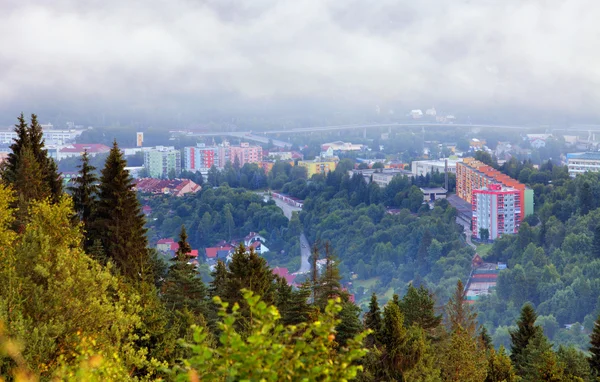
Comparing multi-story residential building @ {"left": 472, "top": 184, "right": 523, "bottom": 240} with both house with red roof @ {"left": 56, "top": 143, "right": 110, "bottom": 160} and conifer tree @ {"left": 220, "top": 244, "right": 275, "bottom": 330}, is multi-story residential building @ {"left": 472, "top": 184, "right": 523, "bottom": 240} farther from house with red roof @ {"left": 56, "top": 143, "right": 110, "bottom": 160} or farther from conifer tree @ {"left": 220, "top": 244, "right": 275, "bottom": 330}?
conifer tree @ {"left": 220, "top": 244, "right": 275, "bottom": 330}

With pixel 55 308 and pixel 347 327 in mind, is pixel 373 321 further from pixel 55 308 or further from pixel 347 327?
pixel 55 308

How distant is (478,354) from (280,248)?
50.4 m

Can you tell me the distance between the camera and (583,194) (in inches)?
2083

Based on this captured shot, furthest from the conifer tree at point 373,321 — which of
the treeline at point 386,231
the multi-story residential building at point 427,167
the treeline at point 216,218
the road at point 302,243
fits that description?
the multi-story residential building at point 427,167

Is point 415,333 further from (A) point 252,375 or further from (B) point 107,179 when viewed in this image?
(A) point 252,375

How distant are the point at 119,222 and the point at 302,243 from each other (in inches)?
1952

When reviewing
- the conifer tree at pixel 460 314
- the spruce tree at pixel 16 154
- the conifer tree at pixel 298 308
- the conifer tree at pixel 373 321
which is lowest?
the conifer tree at pixel 460 314

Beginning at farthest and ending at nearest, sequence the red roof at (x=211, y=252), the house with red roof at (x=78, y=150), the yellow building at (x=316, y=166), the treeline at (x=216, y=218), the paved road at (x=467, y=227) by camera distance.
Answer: the yellow building at (x=316, y=166) < the house with red roof at (x=78, y=150) < the treeline at (x=216, y=218) < the red roof at (x=211, y=252) < the paved road at (x=467, y=227)

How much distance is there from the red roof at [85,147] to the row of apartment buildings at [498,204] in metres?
42.0

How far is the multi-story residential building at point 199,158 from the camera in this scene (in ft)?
321

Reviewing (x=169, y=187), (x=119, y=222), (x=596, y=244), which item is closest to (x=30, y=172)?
(x=119, y=222)

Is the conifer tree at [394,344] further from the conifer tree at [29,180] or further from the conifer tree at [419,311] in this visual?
the conifer tree at [29,180]

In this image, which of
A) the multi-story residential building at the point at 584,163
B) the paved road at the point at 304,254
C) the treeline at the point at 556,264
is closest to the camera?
the treeline at the point at 556,264

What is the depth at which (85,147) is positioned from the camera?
9150 centimetres
